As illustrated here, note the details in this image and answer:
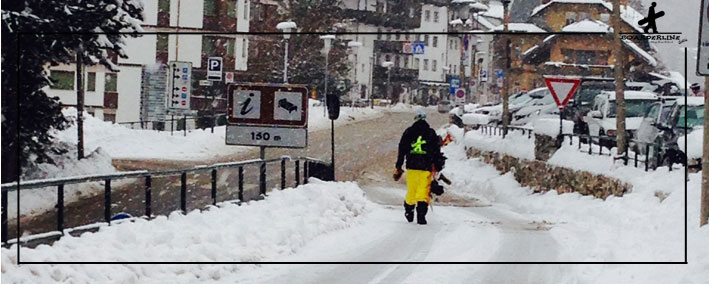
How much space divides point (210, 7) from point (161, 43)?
33.2 inches

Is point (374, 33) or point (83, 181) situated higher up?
point (374, 33)

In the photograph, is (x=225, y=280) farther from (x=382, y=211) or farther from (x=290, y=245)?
(x=382, y=211)

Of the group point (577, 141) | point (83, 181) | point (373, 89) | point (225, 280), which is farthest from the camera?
point (577, 141)

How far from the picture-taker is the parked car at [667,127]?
12.5 metres

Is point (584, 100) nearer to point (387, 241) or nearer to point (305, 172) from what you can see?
point (305, 172)

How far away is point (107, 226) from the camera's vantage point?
25.1ft

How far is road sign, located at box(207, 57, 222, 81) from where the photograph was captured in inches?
348

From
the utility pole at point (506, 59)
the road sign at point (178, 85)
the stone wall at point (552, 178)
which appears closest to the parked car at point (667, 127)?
the stone wall at point (552, 178)

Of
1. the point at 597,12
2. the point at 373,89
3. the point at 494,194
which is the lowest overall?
the point at 494,194

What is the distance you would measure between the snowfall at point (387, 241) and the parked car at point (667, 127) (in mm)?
357

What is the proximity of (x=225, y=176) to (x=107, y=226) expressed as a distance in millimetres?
2132

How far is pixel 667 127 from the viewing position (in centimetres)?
1389

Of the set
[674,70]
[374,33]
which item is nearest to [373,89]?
[374,33]

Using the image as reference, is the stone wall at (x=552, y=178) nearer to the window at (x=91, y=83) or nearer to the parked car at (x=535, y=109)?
the parked car at (x=535, y=109)
